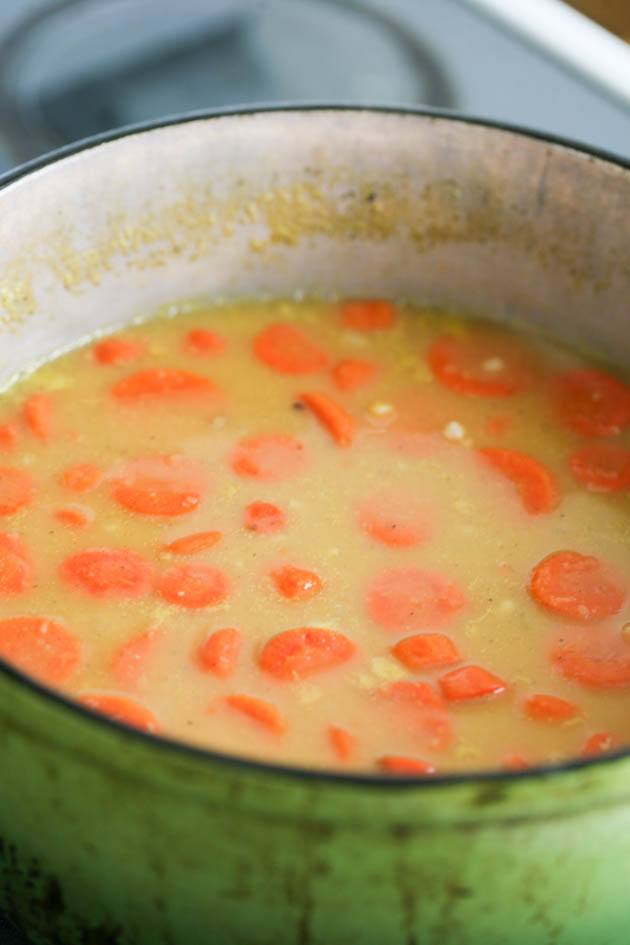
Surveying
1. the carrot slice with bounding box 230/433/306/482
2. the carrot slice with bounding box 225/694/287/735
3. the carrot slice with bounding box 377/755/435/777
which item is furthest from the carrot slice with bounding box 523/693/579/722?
the carrot slice with bounding box 230/433/306/482

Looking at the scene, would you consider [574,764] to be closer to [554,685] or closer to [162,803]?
[162,803]

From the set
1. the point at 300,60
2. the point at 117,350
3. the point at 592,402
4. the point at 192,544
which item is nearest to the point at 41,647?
the point at 192,544

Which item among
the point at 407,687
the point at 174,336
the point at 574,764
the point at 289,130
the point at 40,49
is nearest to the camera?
the point at 574,764

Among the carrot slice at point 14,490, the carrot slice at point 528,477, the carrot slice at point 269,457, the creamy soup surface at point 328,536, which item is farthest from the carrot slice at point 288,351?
the carrot slice at point 14,490

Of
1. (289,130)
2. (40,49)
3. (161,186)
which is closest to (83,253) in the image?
(161,186)

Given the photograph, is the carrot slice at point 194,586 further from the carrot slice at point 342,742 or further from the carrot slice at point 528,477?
the carrot slice at point 528,477

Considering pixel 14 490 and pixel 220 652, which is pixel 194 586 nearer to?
pixel 220 652

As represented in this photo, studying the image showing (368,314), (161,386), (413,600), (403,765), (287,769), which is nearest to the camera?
(287,769)
